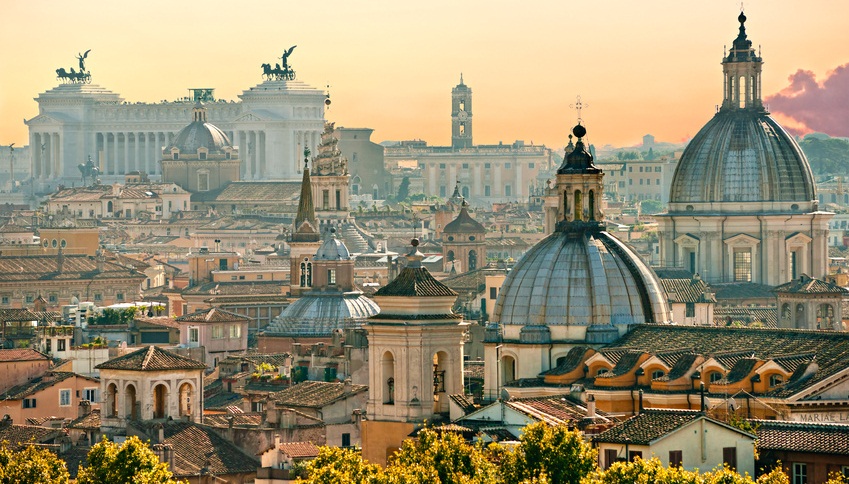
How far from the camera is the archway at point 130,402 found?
238 feet

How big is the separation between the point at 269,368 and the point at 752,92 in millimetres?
25748

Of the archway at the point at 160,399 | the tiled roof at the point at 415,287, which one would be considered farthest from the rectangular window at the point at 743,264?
the tiled roof at the point at 415,287

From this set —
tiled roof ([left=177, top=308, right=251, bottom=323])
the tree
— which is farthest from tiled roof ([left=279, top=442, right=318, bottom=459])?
tiled roof ([left=177, top=308, right=251, bottom=323])

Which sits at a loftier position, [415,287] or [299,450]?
[415,287]

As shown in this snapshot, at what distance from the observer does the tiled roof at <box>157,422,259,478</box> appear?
6769cm

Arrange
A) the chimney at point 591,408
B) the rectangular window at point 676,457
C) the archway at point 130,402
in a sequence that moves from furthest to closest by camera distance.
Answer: the archway at point 130,402 → the chimney at point 591,408 → the rectangular window at point 676,457

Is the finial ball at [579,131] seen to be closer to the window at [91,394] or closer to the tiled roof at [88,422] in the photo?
the tiled roof at [88,422]

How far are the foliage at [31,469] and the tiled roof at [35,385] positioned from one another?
23967 millimetres

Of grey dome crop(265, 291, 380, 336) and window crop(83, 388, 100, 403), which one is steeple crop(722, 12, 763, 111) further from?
window crop(83, 388, 100, 403)

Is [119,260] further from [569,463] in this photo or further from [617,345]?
[569,463]

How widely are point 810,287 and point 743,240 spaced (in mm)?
14877

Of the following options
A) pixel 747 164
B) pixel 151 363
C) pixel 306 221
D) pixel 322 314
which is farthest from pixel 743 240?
pixel 151 363

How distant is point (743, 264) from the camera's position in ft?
368

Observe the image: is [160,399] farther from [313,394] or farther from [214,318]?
[214,318]
